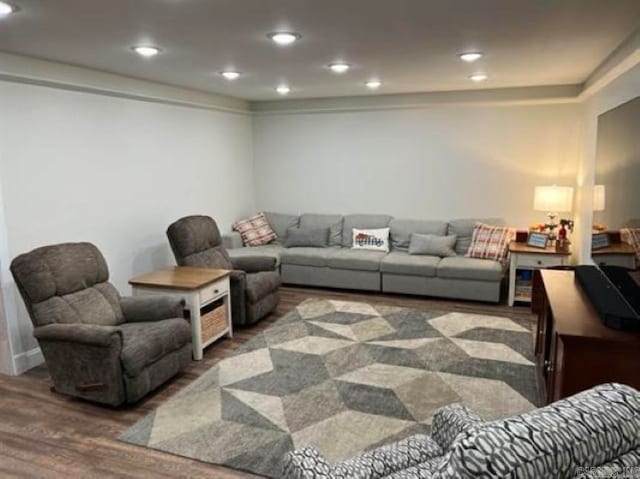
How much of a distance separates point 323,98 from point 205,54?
3.05 meters

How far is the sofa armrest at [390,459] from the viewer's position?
1.56m

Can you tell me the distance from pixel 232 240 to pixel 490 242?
310 centimetres

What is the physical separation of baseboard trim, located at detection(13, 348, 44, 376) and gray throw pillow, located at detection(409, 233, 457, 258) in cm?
392

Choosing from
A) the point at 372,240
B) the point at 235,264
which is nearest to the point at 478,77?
the point at 372,240

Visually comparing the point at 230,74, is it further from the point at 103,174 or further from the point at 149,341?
the point at 149,341

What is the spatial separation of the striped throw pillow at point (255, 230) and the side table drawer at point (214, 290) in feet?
6.65

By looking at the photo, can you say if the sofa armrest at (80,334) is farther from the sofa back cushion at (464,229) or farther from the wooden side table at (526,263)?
the sofa back cushion at (464,229)

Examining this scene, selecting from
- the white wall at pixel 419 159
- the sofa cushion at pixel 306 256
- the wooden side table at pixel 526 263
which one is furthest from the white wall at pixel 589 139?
the sofa cushion at pixel 306 256

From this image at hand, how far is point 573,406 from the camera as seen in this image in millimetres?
1164

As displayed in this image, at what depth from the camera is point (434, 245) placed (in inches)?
222

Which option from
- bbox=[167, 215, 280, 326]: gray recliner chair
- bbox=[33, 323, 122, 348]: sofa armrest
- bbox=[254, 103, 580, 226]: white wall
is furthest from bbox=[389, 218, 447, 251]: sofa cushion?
bbox=[33, 323, 122, 348]: sofa armrest

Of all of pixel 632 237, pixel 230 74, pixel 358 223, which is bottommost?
pixel 358 223

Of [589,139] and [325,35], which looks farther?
[589,139]

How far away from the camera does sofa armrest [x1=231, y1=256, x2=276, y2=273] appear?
502 cm
